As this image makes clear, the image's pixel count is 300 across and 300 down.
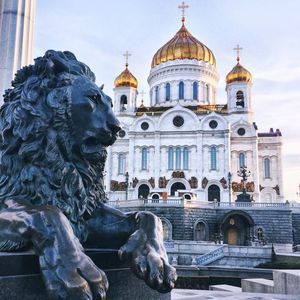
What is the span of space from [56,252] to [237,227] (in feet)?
105

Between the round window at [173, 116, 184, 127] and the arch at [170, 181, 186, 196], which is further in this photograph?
the round window at [173, 116, 184, 127]

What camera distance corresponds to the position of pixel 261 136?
150ft

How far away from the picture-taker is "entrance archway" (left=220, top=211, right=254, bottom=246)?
31.5 metres

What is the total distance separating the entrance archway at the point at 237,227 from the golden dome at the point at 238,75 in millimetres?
20830

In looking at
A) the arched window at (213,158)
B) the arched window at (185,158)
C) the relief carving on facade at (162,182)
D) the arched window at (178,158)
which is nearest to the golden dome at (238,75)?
the arched window at (213,158)

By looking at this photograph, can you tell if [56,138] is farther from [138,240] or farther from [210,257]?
[210,257]

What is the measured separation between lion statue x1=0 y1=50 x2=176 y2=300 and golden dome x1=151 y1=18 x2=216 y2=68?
48143 millimetres

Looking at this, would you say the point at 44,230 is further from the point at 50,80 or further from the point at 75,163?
the point at 50,80

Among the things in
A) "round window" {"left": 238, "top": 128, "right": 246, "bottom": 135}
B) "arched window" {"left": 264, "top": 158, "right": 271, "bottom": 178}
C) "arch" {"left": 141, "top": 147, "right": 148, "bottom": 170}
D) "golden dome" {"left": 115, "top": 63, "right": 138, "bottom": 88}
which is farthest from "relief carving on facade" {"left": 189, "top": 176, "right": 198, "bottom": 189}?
"golden dome" {"left": 115, "top": 63, "right": 138, "bottom": 88}

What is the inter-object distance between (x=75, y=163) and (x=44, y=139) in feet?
0.86

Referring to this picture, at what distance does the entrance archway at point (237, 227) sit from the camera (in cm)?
3153

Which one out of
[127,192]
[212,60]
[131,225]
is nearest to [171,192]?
[127,192]

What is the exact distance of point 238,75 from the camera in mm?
47219

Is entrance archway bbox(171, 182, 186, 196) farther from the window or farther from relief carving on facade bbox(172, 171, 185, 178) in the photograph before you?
the window
